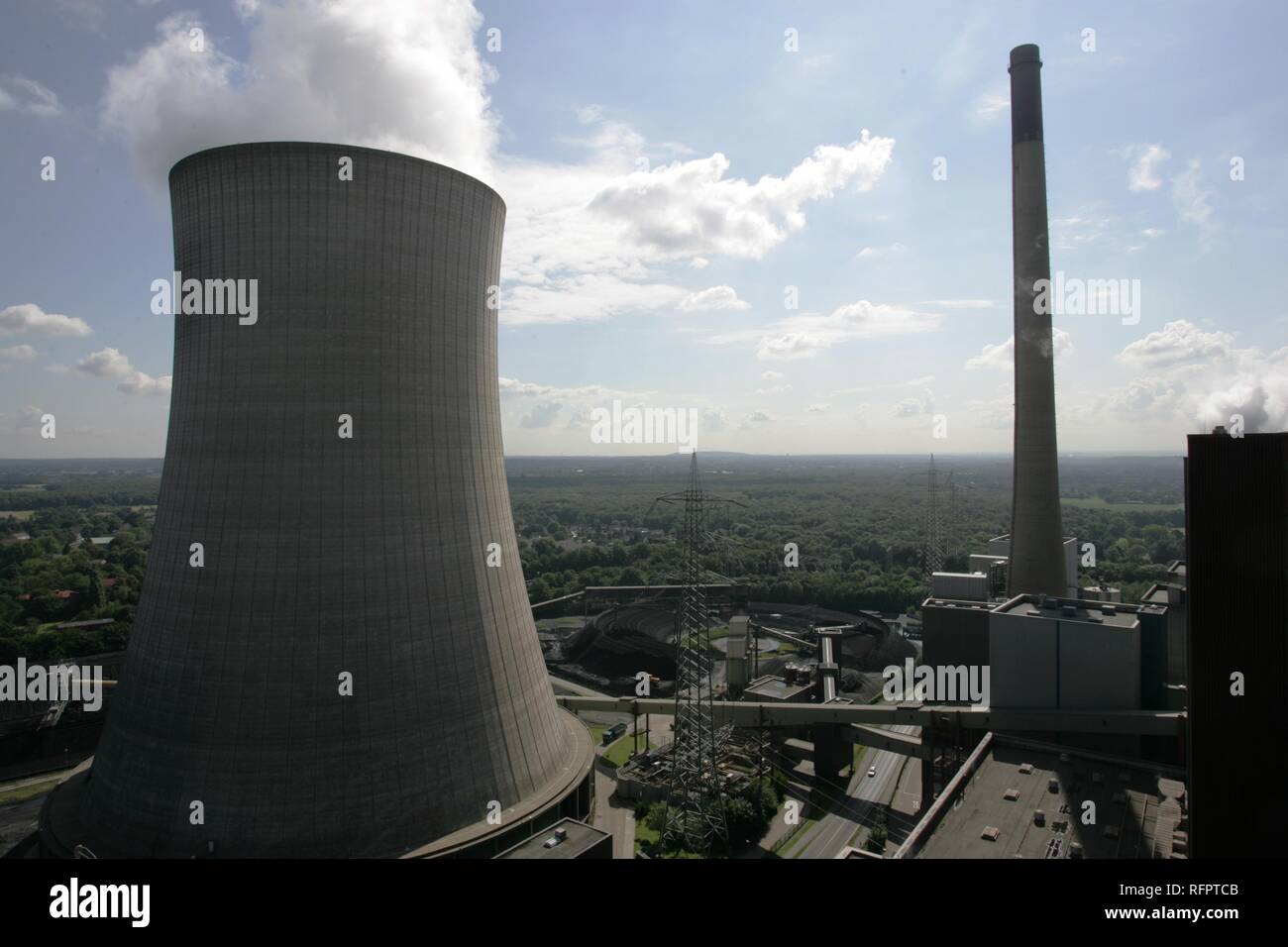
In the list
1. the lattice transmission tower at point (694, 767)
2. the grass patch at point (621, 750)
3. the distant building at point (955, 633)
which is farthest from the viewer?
the distant building at point (955, 633)

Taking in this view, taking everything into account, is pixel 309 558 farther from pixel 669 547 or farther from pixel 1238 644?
pixel 669 547

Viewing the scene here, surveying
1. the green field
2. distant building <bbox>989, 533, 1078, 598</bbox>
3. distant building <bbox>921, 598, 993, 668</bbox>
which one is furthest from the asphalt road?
the green field

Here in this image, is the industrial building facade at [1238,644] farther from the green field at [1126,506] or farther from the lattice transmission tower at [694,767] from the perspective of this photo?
the green field at [1126,506]

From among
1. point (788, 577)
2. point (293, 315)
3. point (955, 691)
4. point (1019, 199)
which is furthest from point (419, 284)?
point (788, 577)

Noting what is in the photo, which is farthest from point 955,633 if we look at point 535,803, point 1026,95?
point 1026,95

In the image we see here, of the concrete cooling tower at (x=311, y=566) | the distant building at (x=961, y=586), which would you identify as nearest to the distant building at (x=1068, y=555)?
the distant building at (x=961, y=586)
